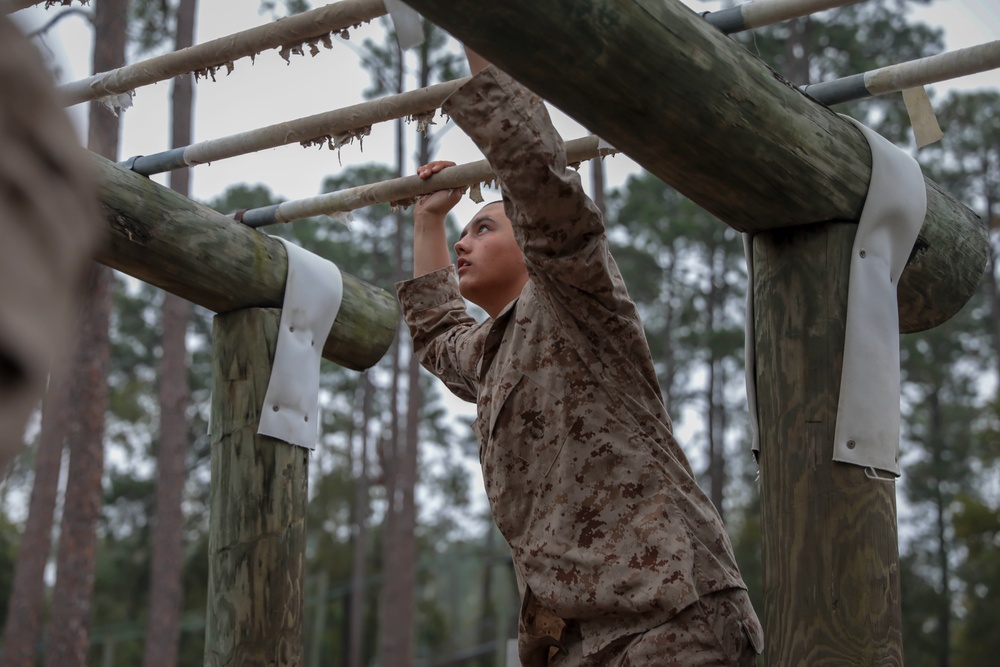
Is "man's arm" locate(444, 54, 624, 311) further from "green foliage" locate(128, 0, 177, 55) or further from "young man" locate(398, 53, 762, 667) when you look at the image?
"green foliage" locate(128, 0, 177, 55)

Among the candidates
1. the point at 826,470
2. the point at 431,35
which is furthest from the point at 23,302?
the point at 431,35

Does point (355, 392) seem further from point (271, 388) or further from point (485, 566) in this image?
point (271, 388)

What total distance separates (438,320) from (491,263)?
295 millimetres

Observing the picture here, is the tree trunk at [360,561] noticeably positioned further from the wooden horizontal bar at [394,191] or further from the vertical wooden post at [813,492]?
the vertical wooden post at [813,492]

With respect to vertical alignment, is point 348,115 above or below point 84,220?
above

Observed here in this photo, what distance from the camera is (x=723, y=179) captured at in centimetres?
204

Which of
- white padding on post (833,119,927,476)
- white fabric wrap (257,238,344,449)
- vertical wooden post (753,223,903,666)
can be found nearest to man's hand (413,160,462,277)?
white fabric wrap (257,238,344,449)

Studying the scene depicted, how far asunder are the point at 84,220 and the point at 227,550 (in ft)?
9.60

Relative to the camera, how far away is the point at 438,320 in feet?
9.73

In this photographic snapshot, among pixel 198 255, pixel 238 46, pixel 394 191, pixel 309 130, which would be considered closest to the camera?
pixel 238 46

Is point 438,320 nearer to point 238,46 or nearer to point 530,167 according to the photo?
point 238,46

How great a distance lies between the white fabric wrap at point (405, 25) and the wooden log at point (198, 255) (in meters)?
1.10

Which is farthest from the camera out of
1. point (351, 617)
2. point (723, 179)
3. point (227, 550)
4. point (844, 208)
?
point (351, 617)

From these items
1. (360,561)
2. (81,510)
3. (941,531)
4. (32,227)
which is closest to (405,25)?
(32,227)
